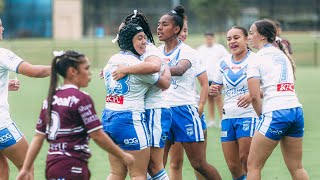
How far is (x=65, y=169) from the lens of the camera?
6.41 m

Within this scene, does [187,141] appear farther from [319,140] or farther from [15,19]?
[15,19]

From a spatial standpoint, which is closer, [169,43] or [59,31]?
[169,43]

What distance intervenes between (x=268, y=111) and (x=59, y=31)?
5297 centimetres

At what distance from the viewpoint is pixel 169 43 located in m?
9.03

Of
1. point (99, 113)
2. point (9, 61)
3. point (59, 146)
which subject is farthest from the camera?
point (99, 113)

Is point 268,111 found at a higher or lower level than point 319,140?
higher

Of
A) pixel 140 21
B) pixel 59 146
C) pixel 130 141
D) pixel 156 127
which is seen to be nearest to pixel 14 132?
pixel 130 141

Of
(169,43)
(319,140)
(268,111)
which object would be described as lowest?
(319,140)

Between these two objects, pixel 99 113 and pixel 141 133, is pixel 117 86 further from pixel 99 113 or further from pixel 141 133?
pixel 99 113

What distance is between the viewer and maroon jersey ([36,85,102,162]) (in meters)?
6.35

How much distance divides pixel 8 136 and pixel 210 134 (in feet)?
25.0

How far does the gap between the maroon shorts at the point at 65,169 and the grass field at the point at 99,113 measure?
388 centimetres

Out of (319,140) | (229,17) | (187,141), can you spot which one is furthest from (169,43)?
(229,17)

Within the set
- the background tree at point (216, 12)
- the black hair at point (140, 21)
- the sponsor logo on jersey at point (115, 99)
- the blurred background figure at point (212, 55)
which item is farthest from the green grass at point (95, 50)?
the sponsor logo on jersey at point (115, 99)
